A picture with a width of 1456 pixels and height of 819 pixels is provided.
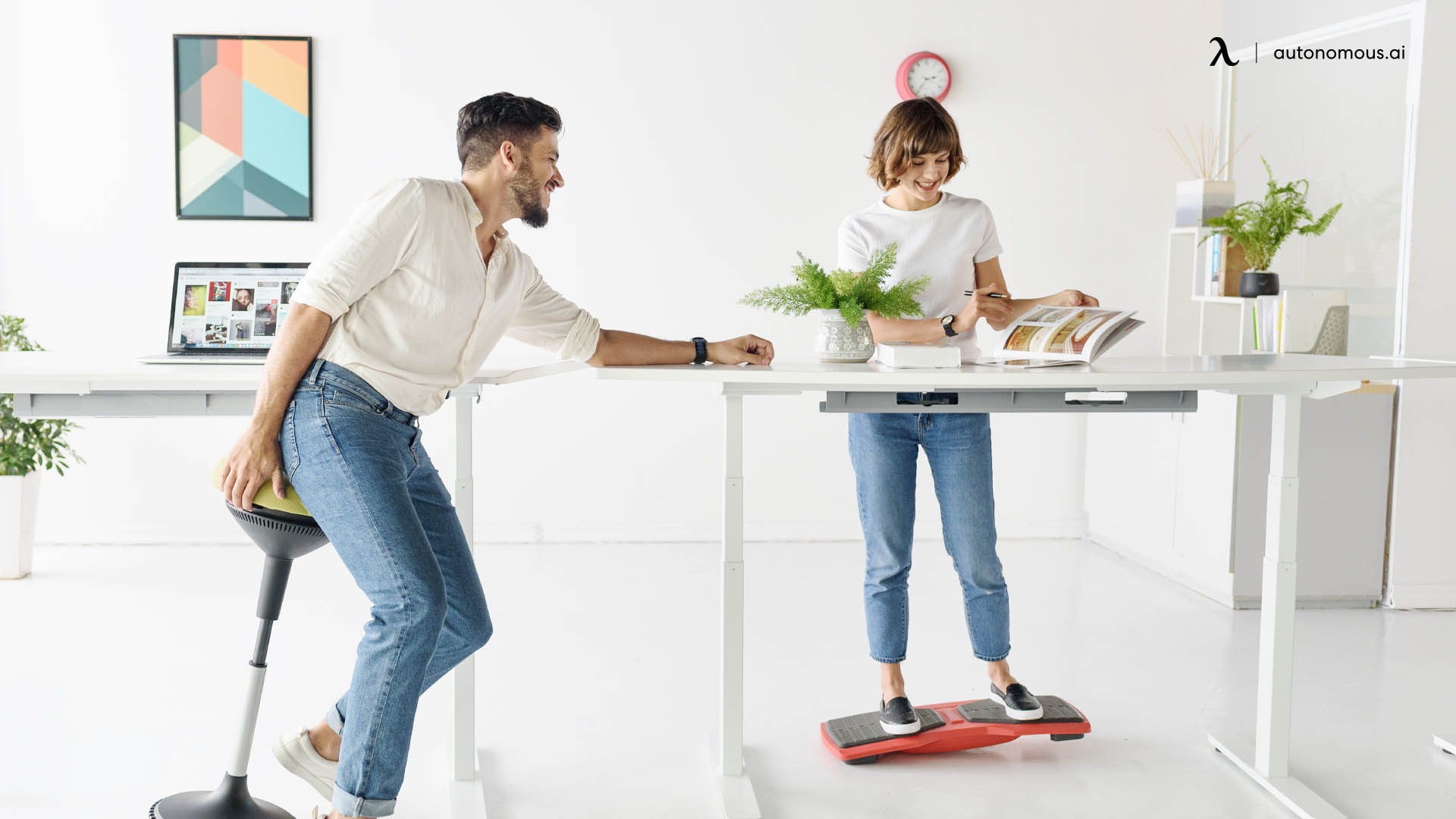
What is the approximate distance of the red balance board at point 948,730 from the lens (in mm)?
2492

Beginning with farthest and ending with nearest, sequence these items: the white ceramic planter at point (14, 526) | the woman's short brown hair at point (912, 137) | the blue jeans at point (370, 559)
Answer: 1. the white ceramic planter at point (14, 526)
2. the woman's short brown hair at point (912, 137)
3. the blue jeans at point (370, 559)

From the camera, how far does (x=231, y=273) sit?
2549 mm

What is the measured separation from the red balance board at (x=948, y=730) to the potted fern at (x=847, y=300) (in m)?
0.82

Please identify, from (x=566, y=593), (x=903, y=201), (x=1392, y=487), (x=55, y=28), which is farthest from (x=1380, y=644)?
(x=55, y=28)

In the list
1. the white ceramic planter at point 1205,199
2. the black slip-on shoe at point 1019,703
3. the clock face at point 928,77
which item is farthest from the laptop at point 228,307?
the white ceramic planter at point 1205,199

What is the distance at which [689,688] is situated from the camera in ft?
9.78

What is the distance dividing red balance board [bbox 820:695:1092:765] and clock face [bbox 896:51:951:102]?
9.10ft

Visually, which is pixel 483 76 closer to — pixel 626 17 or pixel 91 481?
pixel 626 17

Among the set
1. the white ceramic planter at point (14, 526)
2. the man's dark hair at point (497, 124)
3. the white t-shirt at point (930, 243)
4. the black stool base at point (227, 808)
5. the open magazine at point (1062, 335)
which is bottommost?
the black stool base at point (227, 808)

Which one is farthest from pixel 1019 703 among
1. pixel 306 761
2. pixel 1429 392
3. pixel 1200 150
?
pixel 1200 150

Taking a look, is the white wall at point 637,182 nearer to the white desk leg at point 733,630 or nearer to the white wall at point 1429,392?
the white wall at point 1429,392

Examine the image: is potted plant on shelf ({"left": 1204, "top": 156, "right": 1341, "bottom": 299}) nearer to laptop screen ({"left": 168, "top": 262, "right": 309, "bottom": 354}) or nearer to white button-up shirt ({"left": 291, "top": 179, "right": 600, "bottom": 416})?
white button-up shirt ({"left": 291, "top": 179, "right": 600, "bottom": 416})

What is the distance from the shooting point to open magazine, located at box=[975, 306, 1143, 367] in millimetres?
2213

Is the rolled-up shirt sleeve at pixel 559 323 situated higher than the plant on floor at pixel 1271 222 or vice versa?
the plant on floor at pixel 1271 222
